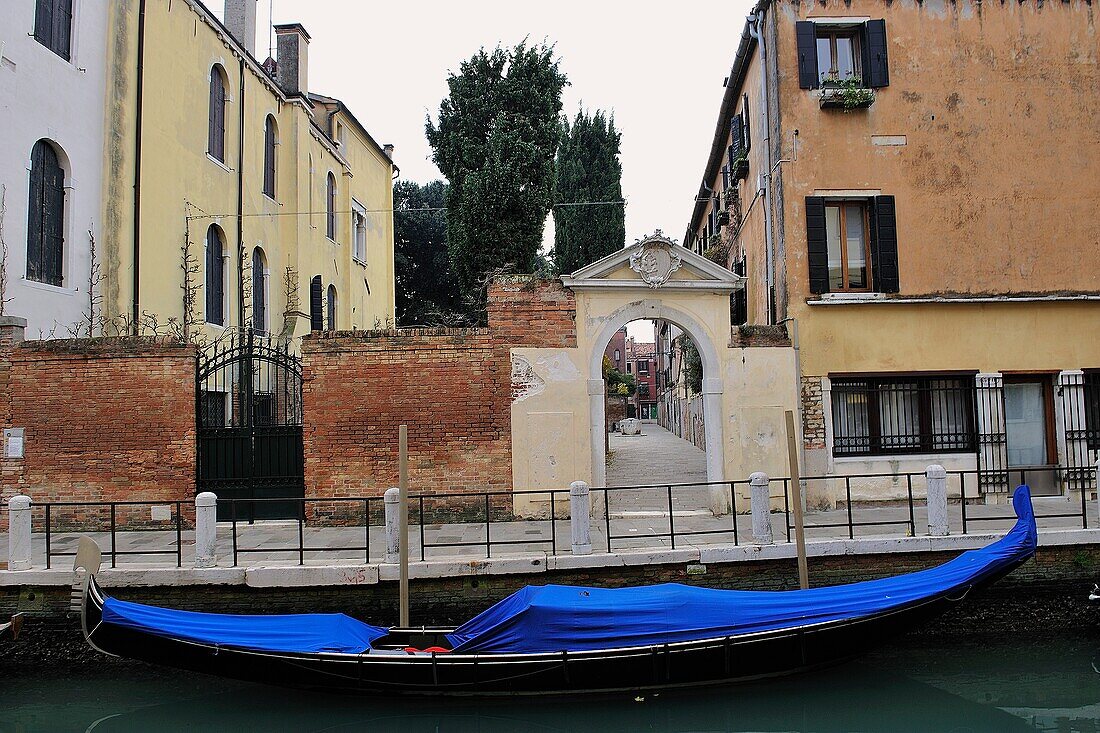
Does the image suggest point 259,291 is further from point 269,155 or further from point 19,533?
point 19,533

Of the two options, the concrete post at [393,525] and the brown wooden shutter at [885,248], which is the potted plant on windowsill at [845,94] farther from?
the concrete post at [393,525]

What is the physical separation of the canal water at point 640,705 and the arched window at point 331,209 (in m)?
18.2

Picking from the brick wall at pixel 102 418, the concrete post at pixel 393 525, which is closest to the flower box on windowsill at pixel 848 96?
the concrete post at pixel 393 525

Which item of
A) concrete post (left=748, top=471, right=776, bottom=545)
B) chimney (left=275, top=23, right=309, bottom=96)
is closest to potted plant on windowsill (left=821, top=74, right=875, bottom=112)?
concrete post (left=748, top=471, right=776, bottom=545)

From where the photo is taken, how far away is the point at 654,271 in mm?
12008

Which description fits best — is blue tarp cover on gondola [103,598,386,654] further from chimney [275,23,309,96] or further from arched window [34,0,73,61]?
chimney [275,23,309,96]

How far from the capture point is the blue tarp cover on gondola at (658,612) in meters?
7.76

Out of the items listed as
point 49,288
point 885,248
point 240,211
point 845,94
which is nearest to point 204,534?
point 49,288

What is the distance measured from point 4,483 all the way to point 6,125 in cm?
548

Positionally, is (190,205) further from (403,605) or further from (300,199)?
(403,605)

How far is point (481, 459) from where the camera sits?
11.8 meters

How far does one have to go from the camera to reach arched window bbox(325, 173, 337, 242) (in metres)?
25.3

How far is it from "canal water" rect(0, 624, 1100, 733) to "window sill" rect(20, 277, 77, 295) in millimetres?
6663

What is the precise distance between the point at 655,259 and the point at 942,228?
466cm
